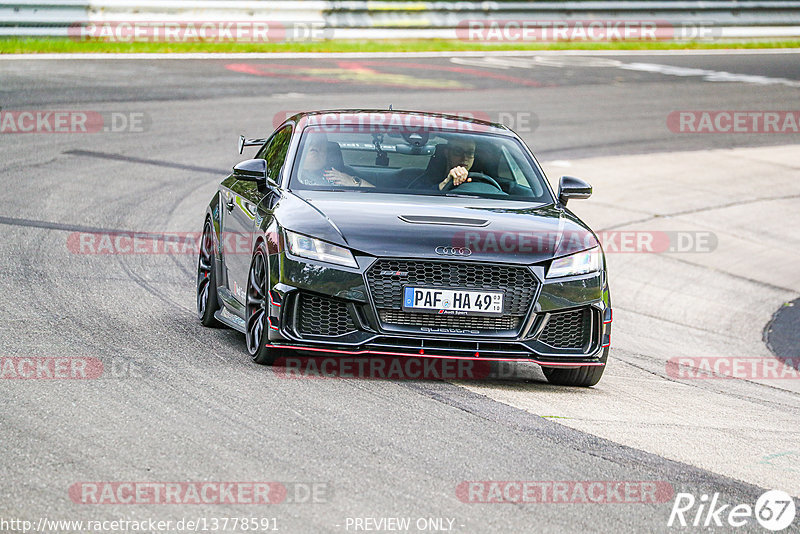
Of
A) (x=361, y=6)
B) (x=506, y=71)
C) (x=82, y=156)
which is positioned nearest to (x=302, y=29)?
(x=361, y=6)

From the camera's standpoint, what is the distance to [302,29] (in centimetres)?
2916

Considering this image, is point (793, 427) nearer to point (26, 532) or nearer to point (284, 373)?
point (284, 373)

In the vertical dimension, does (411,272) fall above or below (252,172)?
below

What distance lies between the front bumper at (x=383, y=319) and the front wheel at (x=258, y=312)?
0.46 ft

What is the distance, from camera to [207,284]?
9.19 meters

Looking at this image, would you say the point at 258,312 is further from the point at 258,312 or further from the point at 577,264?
the point at 577,264

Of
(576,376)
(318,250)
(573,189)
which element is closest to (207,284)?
(318,250)

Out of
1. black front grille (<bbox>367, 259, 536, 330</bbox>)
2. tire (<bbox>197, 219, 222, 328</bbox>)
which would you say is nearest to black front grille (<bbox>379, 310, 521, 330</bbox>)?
black front grille (<bbox>367, 259, 536, 330</bbox>)

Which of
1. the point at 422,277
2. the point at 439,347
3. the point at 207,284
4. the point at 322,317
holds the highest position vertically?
the point at 422,277

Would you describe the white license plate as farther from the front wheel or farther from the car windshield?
the car windshield

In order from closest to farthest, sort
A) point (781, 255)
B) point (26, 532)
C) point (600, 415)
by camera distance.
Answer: point (26, 532)
point (600, 415)
point (781, 255)

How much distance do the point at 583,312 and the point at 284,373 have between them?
69.6 inches

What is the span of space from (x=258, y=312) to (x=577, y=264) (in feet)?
6.19

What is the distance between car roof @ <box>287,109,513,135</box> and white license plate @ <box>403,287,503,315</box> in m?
2.10
